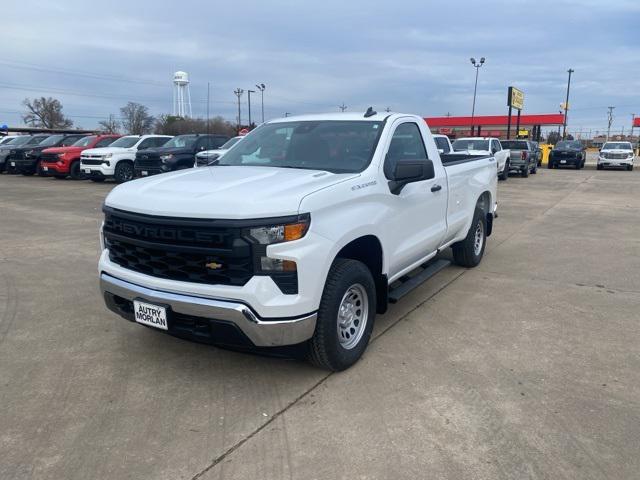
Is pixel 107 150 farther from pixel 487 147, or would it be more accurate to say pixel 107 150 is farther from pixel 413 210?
pixel 413 210

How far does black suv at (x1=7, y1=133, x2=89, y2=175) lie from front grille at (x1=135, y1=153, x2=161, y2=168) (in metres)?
6.38

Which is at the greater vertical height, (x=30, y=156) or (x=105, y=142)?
(x=105, y=142)

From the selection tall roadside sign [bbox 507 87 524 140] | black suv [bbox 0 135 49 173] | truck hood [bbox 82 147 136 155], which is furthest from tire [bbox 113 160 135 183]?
tall roadside sign [bbox 507 87 524 140]

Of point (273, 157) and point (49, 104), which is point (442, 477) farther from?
point (49, 104)

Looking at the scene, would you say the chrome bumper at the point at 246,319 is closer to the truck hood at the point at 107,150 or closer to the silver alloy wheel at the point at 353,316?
the silver alloy wheel at the point at 353,316

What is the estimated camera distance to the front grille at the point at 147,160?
16531mm

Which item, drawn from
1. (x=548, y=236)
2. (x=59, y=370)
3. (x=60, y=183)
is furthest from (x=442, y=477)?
(x=60, y=183)

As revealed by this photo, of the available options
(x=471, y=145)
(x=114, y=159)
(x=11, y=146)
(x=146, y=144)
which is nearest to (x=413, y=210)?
(x=114, y=159)

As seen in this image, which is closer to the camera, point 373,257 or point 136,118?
point 373,257

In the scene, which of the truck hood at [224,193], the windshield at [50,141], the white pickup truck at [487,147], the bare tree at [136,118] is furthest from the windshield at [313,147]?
the bare tree at [136,118]

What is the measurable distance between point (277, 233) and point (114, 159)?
16445mm

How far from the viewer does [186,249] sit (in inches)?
130

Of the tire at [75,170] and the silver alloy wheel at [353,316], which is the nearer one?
the silver alloy wheel at [353,316]

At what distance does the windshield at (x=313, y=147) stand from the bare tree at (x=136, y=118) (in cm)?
7619
